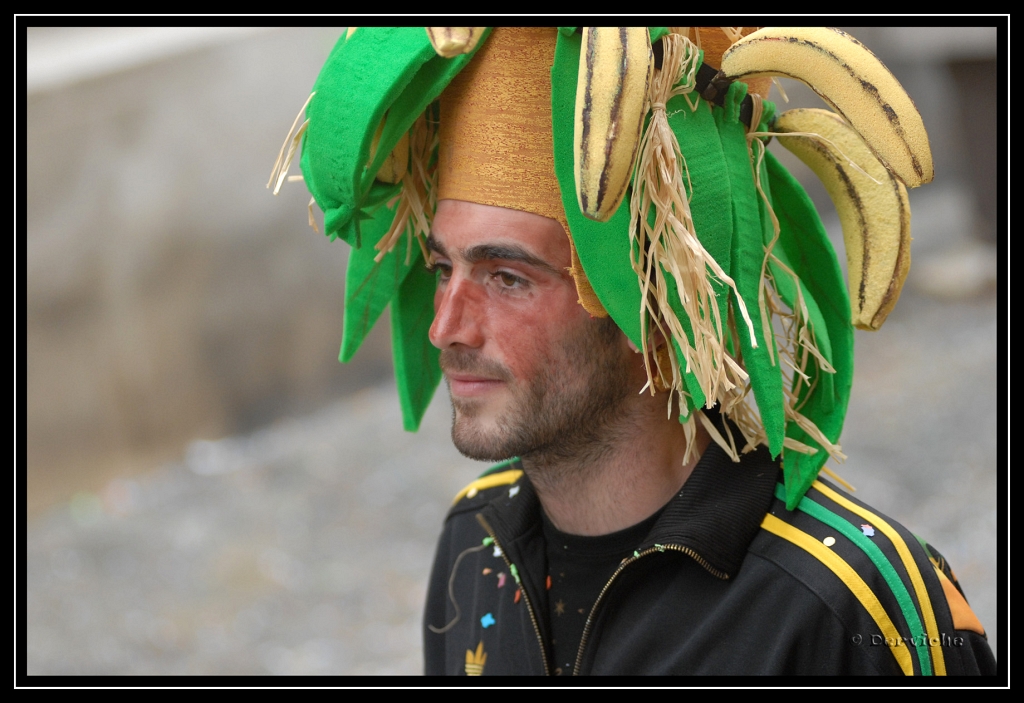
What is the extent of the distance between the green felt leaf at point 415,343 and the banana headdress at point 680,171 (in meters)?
0.21

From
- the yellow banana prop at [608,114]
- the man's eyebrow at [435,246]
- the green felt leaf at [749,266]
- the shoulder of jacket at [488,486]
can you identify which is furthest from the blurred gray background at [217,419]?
the yellow banana prop at [608,114]

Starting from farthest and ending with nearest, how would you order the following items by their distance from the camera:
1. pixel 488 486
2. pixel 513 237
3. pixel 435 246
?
pixel 488 486, pixel 435 246, pixel 513 237

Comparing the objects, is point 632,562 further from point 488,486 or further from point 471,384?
point 488,486

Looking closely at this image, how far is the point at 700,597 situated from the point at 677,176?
2.16 ft

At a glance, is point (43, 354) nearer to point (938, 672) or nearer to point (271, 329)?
point (271, 329)

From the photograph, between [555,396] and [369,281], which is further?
[369,281]

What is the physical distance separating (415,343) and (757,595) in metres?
0.81

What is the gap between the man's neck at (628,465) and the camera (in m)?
1.58

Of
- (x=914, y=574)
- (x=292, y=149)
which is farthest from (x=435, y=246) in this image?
(x=914, y=574)

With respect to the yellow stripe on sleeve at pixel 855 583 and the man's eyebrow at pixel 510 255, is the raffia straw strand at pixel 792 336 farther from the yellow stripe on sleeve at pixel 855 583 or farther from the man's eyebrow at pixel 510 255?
the man's eyebrow at pixel 510 255

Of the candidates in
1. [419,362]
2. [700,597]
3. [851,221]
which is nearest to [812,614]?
[700,597]

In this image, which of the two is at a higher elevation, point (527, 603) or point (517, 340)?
point (517, 340)

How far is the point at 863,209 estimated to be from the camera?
151cm

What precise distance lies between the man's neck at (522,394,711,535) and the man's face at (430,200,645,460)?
1.9 inches
